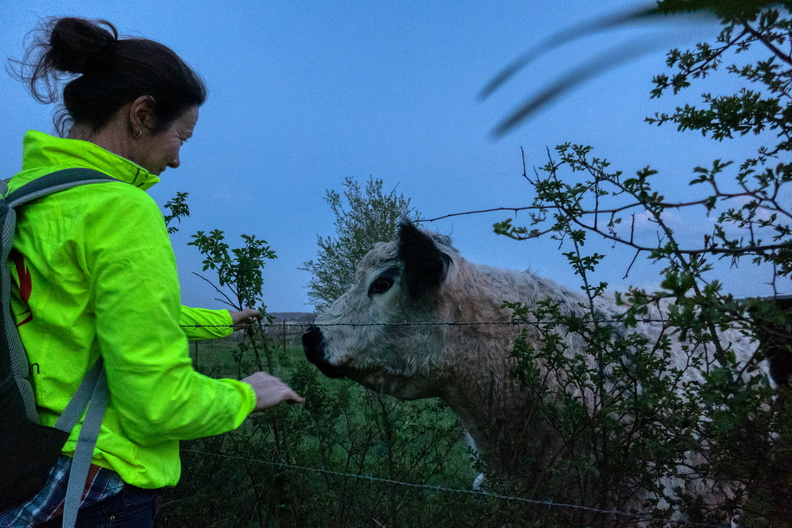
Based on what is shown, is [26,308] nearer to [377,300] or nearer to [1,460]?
[1,460]

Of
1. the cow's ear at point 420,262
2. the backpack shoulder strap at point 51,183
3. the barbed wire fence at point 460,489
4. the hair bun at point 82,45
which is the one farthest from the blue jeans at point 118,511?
the cow's ear at point 420,262

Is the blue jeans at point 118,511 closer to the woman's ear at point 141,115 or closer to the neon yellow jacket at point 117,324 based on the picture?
the neon yellow jacket at point 117,324

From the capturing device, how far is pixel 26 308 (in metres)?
1.58

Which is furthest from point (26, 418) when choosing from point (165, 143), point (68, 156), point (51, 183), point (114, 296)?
point (165, 143)

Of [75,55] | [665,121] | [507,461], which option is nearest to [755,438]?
[665,121]

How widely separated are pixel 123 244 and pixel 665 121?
212 centimetres

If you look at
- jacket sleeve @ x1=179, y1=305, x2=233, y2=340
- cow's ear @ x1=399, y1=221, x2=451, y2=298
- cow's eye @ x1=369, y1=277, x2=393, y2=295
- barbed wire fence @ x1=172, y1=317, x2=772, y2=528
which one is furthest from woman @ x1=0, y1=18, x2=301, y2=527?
cow's eye @ x1=369, y1=277, x2=393, y2=295

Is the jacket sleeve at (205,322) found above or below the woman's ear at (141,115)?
below

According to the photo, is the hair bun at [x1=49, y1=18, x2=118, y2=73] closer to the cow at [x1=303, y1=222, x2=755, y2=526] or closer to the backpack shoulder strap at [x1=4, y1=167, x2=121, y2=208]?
the backpack shoulder strap at [x1=4, y1=167, x2=121, y2=208]

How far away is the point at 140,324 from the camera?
4.68 ft

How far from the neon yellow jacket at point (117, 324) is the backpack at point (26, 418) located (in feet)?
0.12

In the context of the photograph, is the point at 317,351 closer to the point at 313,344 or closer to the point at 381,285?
the point at 313,344

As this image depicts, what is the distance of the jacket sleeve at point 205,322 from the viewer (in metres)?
2.61

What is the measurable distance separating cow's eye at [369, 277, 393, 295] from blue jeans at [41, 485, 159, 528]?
2.34 m
